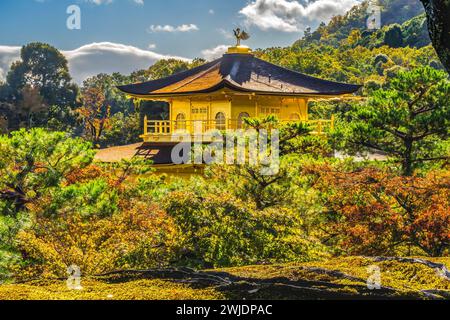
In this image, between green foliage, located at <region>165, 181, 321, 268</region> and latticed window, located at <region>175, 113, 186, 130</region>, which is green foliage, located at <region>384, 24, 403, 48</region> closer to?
latticed window, located at <region>175, 113, 186, 130</region>

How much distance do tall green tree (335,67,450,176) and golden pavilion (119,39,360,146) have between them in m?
5.61

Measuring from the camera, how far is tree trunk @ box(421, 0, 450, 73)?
4.46m

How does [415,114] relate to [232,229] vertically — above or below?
above

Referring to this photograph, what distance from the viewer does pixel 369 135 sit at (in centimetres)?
1376

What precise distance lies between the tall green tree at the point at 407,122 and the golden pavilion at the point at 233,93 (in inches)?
221

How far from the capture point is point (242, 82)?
21.0m

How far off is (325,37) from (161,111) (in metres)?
75.3

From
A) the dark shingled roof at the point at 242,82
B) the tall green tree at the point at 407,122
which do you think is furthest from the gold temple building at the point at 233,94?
the tall green tree at the point at 407,122

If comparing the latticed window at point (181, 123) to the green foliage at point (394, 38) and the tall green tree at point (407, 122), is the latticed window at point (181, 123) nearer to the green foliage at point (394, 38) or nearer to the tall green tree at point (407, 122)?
the tall green tree at point (407, 122)

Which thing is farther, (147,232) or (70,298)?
(147,232)

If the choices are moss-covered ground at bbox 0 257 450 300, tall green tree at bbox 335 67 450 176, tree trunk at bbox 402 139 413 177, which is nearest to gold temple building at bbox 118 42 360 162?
tall green tree at bbox 335 67 450 176

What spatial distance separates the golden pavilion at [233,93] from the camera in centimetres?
2083
